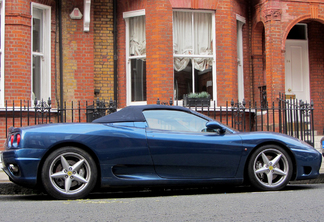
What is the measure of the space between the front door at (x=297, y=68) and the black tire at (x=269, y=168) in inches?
311

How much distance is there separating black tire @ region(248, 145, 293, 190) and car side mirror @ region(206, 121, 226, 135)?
1.76ft

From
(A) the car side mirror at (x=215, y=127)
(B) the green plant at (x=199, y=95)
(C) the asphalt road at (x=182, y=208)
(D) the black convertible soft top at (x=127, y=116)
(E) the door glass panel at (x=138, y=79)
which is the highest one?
(E) the door glass panel at (x=138, y=79)

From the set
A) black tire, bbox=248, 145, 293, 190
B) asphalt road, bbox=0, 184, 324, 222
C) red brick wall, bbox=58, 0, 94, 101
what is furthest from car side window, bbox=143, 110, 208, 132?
red brick wall, bbox=58, 0, 94, 101

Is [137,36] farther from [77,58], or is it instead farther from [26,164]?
[26,164]

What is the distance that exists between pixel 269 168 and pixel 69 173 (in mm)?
2678

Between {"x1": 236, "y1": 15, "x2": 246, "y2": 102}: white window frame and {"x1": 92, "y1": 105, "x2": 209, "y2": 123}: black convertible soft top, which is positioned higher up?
{"x1": 236, "y1": 15, "x2": 246, "y2": 102}: white window frame

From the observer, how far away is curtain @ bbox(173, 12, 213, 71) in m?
11.8

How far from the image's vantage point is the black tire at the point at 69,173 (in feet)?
17.5

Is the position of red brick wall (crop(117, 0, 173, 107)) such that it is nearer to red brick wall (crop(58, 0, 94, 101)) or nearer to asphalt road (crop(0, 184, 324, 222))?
red brick wall (crop(58, 0, 94, 101))

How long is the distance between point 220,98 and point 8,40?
557 cm

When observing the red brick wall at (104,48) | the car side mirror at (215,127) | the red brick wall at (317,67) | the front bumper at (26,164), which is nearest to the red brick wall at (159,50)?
the red brick wall at (104,48)

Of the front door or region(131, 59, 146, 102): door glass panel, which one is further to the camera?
the front door

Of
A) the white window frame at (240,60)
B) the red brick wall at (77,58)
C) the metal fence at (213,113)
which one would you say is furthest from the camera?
the white window frame at (240,60)

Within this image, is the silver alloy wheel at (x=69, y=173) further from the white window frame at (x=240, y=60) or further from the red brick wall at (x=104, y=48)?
the white window frame at (x=240, y=60)
